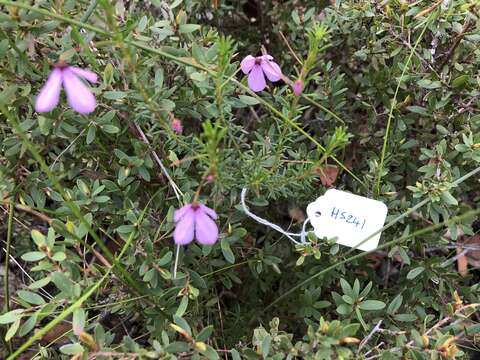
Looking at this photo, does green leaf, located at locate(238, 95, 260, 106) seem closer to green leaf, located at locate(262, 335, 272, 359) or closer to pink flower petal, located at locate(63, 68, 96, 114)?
pink flower petal, located at locate(63, 68, 96, 114)

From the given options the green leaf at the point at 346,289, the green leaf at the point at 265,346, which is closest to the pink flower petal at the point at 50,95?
the green leaf at the point at 265,346

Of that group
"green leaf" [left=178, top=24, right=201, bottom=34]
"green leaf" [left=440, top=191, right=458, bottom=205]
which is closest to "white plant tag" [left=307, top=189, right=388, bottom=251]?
"green leaf" [left=440, top=191, right=458, bottom=205]

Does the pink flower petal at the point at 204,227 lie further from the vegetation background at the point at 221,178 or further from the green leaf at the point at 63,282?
the green leaf at the point at 63,282

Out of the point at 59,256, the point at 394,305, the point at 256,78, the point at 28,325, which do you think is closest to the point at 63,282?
the point at 59,256

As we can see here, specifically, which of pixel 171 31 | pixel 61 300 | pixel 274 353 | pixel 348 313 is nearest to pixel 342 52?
pixel 171 31

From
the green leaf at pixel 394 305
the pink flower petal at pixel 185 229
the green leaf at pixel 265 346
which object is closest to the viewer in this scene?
the pink flower petal at pixel 185 229

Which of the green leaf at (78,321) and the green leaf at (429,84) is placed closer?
the green leaf at (78,321)
